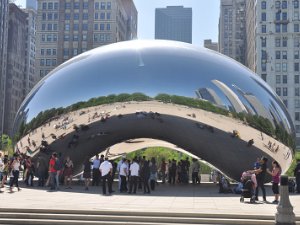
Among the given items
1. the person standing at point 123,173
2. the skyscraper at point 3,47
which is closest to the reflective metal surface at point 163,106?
the person standing at point 123,173

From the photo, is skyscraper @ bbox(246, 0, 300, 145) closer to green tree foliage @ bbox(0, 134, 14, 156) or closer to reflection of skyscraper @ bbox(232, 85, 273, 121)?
green tree foliage @ bbox(0, 134, 14, 156)

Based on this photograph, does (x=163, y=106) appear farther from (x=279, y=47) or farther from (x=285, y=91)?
(x=279, y=47)

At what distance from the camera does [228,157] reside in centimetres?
1570

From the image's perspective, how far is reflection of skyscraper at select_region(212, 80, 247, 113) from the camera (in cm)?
1502

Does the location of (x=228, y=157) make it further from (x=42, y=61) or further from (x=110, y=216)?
(x=42, y=61)

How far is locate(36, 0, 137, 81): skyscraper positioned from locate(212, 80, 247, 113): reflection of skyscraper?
85849 mm

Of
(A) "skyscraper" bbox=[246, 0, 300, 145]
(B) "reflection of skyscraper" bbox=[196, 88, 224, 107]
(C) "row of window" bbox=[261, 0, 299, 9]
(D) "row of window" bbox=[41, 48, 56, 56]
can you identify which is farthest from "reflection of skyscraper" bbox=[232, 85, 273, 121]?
(D) "row of window" bbox=[41, 48, 56, 56]

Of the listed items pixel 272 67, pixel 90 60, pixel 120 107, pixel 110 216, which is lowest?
pixel 110 216

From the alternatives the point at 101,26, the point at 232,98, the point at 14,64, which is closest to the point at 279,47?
the point at 101,26

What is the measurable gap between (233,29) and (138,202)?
13419 cm

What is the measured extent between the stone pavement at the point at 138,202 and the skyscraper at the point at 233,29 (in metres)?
115

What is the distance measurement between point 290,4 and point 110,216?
85552 millimetres

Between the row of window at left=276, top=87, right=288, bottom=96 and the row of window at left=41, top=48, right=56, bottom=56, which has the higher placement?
Result: the row of window at left=41, top=48, right=56, bottom=56

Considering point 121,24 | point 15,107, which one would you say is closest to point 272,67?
point 121,24
